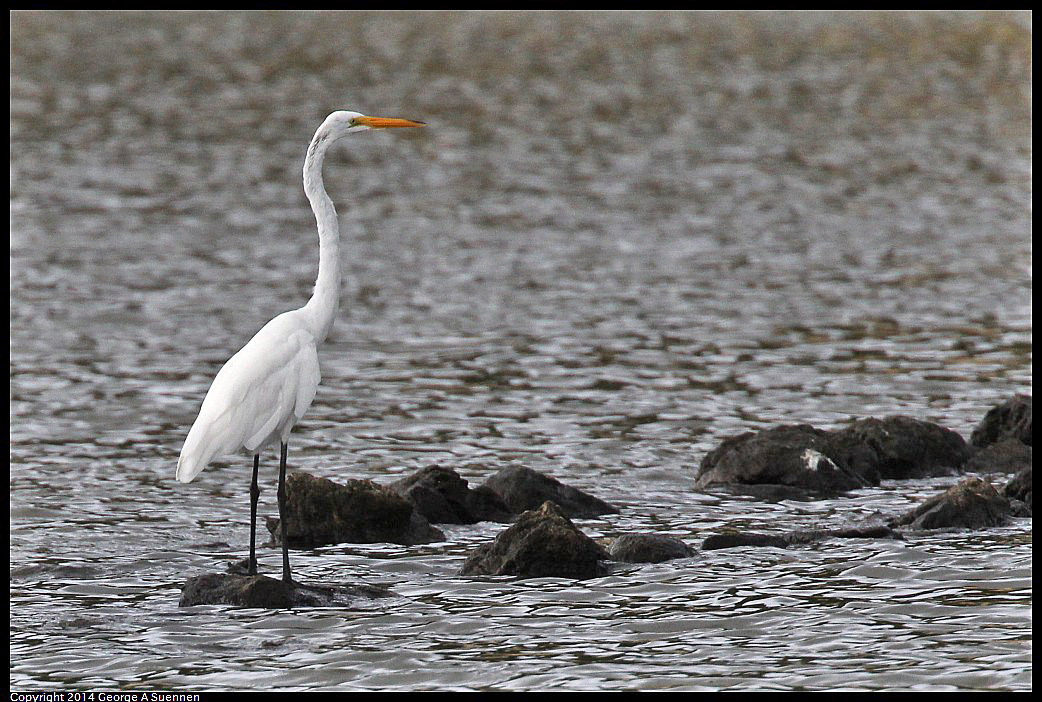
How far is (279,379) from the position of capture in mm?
10281

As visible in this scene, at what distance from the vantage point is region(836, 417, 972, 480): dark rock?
1309 centimetres

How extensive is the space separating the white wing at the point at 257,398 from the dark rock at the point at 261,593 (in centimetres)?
64

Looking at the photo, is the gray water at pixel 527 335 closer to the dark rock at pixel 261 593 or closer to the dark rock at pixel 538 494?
the dark rock at pixel 261 593

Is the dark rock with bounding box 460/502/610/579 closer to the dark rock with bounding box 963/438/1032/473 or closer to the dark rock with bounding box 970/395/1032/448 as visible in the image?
the dark rock with bounding box 963/438/1032/473

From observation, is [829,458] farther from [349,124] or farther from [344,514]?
[349,124]

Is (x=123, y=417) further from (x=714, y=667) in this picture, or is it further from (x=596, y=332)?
(x=714, y=667)

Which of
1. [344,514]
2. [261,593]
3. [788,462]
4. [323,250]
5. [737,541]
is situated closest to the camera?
[261,593]

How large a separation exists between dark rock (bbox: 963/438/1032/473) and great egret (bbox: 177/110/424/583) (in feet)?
17.7

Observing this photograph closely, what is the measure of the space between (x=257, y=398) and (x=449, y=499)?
2142mm

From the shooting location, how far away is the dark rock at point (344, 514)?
37.2 ft

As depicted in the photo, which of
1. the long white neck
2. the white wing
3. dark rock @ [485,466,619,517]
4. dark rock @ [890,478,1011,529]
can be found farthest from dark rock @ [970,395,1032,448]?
the white wing

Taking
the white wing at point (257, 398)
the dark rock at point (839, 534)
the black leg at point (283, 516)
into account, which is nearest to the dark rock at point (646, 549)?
the dark rock at point (839, 534)

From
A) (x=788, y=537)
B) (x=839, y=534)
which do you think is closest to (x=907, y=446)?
(x=839, y=534)

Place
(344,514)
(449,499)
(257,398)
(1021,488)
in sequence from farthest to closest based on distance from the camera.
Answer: (1021,488) → (449,499) → (344,514) → (257,398)
